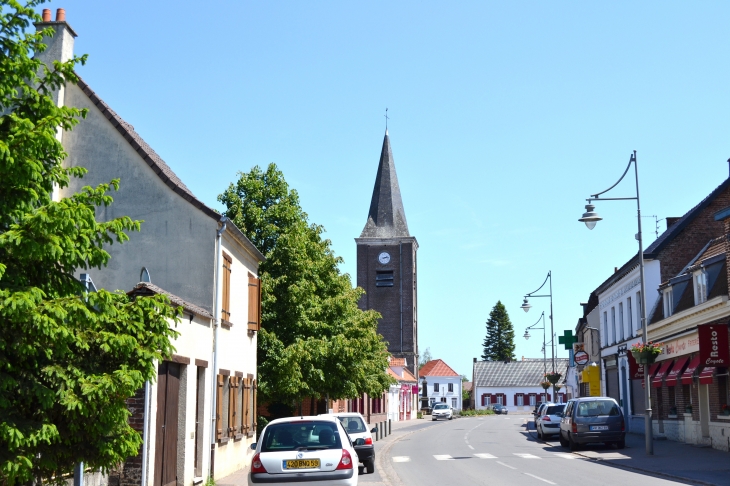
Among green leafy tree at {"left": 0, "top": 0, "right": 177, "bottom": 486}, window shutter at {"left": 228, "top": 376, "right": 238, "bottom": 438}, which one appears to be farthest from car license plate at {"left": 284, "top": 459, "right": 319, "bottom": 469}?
window shutter at {"left": 228, "top": 376, "right": 238, "bottom": 438}

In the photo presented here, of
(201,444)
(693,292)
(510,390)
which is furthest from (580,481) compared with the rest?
(510,390)

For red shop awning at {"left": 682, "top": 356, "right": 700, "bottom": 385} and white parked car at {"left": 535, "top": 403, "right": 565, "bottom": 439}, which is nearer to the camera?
red shop awning at {"left": 682, "top": 356, "right": 700, "bottom": 385}

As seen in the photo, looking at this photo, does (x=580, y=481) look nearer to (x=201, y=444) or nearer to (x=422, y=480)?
(x=422, y=480)

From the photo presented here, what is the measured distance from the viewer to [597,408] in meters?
28.4

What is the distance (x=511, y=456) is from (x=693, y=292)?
1006 cm

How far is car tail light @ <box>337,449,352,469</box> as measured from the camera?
12234mm

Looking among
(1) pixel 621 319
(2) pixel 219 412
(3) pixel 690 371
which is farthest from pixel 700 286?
(2) pixel 219 412

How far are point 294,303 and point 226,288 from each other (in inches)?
381

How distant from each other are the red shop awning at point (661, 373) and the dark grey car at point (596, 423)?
15.3 ft

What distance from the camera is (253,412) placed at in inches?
961

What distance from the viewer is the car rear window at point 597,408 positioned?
28375 mm

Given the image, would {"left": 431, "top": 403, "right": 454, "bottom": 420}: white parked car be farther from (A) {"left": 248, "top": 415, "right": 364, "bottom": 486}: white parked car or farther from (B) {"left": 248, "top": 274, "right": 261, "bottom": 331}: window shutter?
(A) {"left": 248, "top": 415, "right": 364, "bottom": 486}: white parked car

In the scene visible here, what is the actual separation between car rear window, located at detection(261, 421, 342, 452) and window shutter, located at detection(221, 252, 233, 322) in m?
6.62

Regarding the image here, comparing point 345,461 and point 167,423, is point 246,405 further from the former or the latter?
point 345,461
